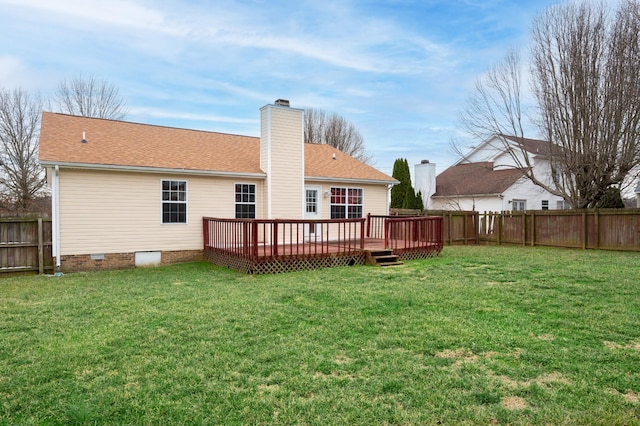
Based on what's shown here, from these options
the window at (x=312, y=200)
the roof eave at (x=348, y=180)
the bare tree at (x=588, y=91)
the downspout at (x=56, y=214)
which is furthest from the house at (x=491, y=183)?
the downspout at (x=56, y=214)

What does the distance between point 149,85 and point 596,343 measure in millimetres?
18476

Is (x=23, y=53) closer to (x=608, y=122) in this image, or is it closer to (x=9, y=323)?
(x=9, y=323)

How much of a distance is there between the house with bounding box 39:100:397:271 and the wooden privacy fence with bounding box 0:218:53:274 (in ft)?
1.41

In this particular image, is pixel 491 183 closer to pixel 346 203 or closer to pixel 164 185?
pixel 346 203

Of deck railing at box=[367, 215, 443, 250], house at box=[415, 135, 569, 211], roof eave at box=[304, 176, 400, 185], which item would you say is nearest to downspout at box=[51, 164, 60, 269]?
roof eave at box=[304, 176, 400, 185]

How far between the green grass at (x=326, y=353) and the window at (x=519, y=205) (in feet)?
51.1

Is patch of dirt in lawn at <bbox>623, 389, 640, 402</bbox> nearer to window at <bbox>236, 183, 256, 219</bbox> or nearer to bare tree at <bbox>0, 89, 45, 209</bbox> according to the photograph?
window at <bbox>236, 183, 256, 219</bbox>

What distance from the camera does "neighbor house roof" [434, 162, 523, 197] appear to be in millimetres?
22948

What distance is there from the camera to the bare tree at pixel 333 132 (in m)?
36.8

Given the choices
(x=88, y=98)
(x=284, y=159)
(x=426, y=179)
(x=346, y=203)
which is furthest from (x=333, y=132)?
(x=284, y=159)

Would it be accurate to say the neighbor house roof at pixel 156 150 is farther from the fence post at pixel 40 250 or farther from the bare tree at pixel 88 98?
the bare tree at pixel 88 98

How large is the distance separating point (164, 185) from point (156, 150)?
56.8 inches

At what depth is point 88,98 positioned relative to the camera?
25.8 metres

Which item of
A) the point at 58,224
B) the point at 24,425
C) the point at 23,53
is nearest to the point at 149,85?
the point at 23,53
